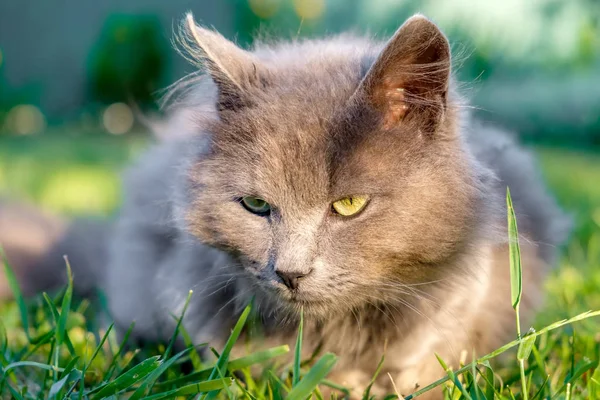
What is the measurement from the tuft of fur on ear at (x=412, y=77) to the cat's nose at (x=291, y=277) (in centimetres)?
43

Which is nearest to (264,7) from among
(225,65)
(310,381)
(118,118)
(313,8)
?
(313,8)

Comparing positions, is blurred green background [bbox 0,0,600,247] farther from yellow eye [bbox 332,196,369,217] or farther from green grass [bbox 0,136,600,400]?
green grass [bbox 0,136,600,400]

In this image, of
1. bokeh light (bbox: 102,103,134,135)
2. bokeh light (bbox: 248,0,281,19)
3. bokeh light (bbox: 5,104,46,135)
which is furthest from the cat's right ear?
bokeh light (bbox: 102,103,134,135)

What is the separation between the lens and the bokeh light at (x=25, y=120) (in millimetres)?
9477

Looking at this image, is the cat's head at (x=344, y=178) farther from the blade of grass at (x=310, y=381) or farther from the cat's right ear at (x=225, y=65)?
the blade of grass at (x=310, y=381)

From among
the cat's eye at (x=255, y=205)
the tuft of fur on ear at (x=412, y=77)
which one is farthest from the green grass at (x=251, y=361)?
the tuft of fur on ear at (x=412, y=77)

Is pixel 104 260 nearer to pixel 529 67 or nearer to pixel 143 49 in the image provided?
pixel 529 67

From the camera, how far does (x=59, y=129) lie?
991 cm

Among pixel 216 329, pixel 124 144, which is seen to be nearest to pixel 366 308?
pixel 216 329

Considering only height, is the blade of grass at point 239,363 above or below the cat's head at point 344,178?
below

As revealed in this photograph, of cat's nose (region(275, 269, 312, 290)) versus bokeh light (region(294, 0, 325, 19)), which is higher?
bokeh light (region(294, 0, 325, 19))

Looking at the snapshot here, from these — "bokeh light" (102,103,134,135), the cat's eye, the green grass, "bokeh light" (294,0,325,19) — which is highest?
"bokeh light" (294,0,325,19)

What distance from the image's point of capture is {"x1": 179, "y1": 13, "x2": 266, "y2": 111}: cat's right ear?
1.66m

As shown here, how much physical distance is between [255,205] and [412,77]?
1.64ft
